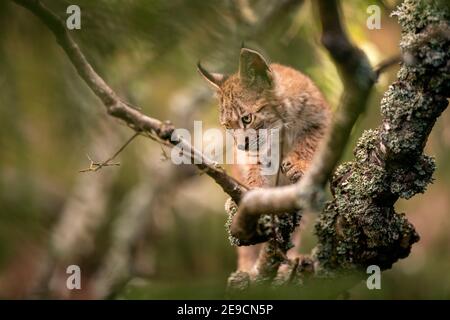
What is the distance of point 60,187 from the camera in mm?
6227

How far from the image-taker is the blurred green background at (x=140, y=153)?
2.20 metres

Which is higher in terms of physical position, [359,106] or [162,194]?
[162,194]

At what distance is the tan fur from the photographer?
299cm

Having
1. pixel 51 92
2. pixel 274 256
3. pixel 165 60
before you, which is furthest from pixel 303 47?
pixel 51 92

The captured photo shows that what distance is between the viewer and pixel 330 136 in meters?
1.89

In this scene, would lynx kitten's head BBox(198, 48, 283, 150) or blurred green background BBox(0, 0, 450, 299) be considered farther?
lynx kitten's head BBox(198, 48, 283, 150)

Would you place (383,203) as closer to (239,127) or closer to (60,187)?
(239,127)

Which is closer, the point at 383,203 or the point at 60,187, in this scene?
the point at 383,203

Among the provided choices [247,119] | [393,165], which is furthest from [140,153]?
[393,165]

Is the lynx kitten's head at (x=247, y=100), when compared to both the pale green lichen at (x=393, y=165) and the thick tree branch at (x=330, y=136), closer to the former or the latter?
the pale green lichen at (x=393, y=165)

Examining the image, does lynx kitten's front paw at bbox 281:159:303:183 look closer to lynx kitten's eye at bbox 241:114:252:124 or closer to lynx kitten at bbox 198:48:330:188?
lynx kitten at bbox 198:48:330:188

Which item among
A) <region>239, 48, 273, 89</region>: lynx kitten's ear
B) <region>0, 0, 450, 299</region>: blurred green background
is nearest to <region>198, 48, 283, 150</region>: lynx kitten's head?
<region>239, 48, 273, 89</region>: lynx kitten's ear

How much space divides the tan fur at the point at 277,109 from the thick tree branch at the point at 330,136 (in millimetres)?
818

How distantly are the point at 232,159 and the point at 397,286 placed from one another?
61.7 inches
